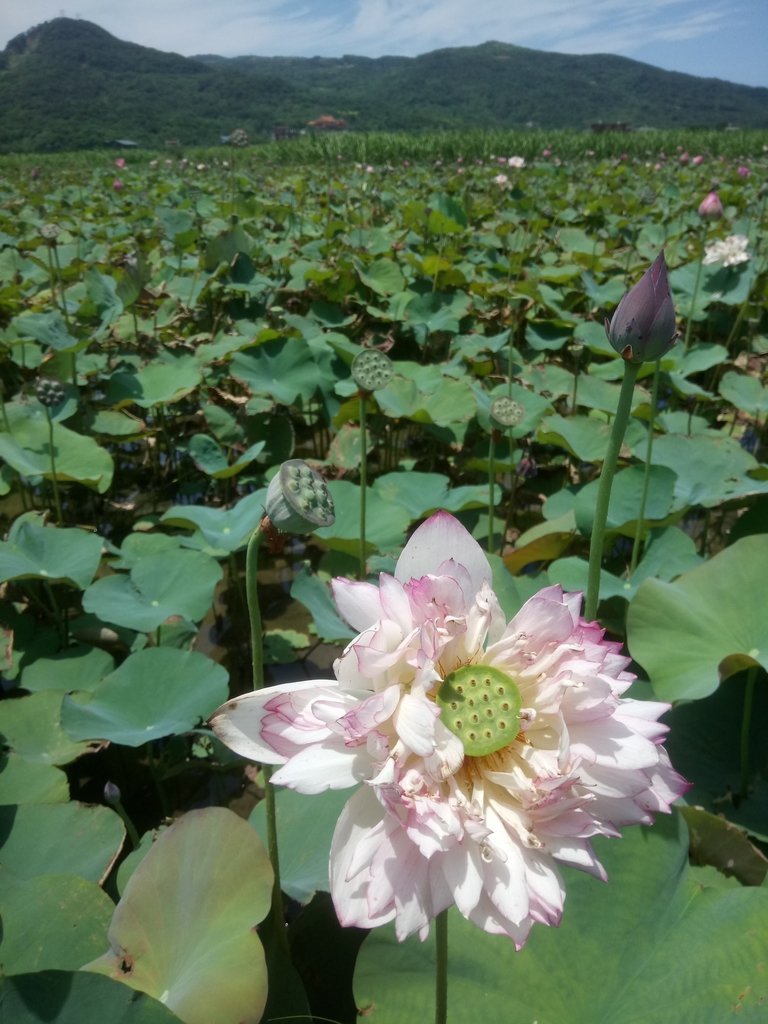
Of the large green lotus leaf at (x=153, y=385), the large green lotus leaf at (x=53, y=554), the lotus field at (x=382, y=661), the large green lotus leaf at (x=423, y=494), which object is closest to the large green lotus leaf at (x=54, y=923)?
the lotus field at (x=382, y=661)

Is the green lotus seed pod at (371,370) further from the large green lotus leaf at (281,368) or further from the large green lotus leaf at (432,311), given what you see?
the large green lotus leaf at (432,311)

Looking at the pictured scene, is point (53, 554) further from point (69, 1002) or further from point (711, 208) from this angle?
point (711, 208)

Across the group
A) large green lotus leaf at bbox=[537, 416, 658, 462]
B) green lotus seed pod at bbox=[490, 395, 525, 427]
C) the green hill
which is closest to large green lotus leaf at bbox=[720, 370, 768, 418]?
large green lotus leaf at bbox=[537, 416, 658, 462]

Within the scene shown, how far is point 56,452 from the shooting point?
229 centimetres

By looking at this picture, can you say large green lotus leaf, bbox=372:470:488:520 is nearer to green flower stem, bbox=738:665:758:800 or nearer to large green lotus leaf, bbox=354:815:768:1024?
green flower stem, bbox=738:665:758:800

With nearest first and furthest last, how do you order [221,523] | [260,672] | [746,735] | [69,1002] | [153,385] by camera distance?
[69,1002] → [260,672] → [746,735] → [221,523] → [153,385]

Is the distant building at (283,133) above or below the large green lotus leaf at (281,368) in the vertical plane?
above

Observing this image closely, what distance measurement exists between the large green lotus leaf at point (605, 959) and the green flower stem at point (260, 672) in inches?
6.1

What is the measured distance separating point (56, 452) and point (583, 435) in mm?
1665

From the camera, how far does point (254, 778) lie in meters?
1.63

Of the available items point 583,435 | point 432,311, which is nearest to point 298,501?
point 583,435

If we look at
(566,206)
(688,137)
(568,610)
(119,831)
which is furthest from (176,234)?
(688,137)

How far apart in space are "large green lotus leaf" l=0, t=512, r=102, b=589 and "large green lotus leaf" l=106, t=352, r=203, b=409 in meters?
1.03

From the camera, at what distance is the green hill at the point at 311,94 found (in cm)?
4647
